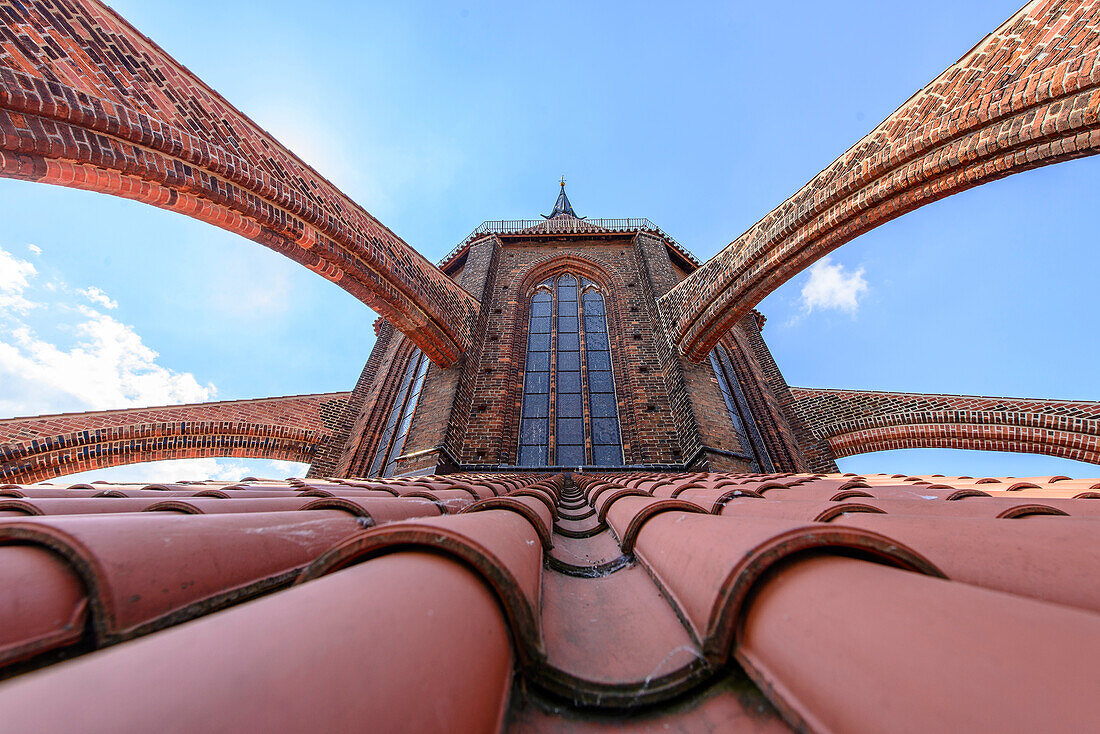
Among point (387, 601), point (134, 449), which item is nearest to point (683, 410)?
point (387, 601)

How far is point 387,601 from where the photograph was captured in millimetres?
718

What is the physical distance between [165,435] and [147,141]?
5.55 meters

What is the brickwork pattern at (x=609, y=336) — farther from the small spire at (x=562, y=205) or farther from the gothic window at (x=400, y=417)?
the small spire at (x=562, y=205)

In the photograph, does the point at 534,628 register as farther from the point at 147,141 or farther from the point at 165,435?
the point at 165,435

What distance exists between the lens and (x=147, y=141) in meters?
3.83

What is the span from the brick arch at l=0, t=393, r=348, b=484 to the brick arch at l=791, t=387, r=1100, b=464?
10182mm

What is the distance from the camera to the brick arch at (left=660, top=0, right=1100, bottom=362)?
348cm

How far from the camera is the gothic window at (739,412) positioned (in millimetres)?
8352

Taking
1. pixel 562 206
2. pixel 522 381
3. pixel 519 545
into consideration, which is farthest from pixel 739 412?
pixel 562 206

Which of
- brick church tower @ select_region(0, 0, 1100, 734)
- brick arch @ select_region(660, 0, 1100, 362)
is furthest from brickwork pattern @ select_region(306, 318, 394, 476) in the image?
brick arch @ select_region(660, 0, 1100, 362)

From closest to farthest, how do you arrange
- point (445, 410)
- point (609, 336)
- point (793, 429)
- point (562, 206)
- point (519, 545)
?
point (519, 545) < point (445, 410) < point (793, 429) < point (609, 336) < point (562, 206)

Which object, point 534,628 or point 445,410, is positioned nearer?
point 534,628

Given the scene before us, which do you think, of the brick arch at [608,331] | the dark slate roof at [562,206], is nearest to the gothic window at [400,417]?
the brick arch at [608,331]

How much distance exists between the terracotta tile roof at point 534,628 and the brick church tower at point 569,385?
5332 mm
